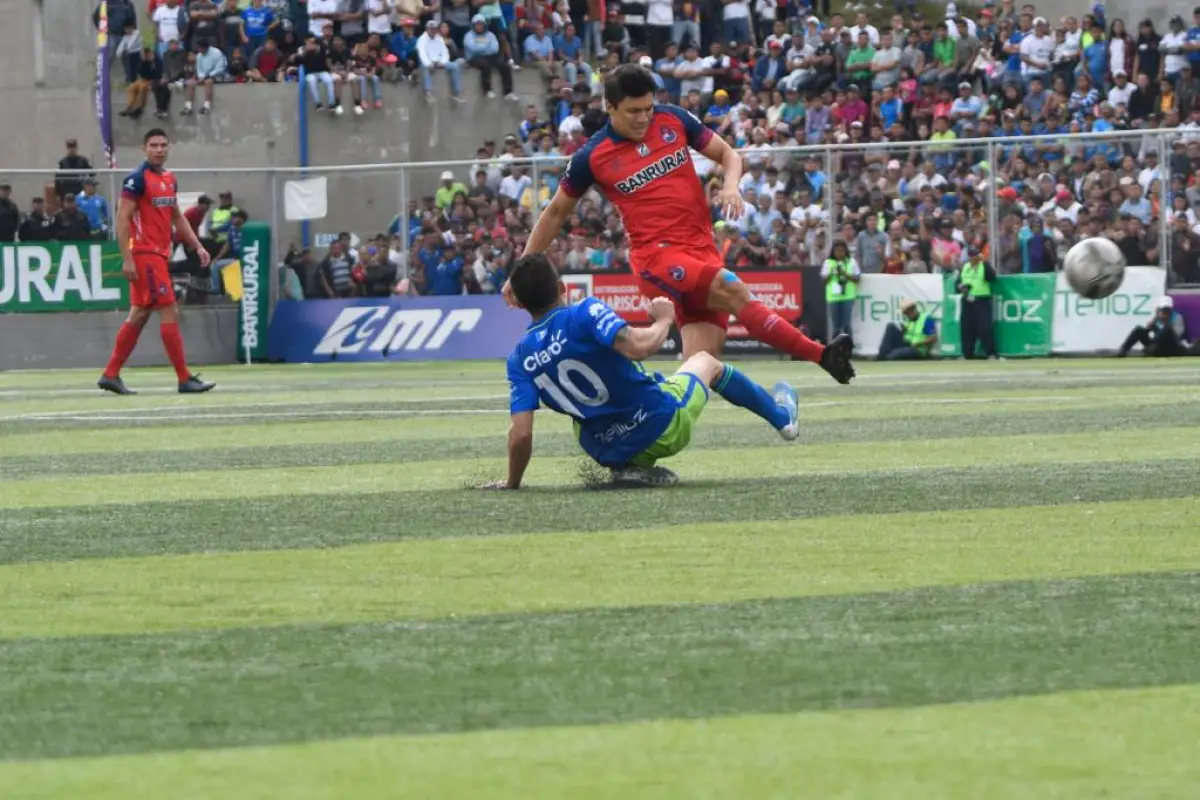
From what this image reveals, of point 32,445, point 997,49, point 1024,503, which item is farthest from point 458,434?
point 997,49

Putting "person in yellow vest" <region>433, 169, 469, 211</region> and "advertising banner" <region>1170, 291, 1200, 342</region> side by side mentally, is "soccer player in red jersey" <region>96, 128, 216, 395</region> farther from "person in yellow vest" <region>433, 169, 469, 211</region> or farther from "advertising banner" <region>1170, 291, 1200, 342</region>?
"advertising banner" <region>1170, 291, 1200, 342</region>

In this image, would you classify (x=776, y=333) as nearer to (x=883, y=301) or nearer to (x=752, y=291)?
(x=883, y=301)

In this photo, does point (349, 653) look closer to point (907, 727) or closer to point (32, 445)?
point (907, 727)

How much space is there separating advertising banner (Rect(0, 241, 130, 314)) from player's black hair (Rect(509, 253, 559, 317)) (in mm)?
22173

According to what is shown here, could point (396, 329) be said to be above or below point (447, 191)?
below

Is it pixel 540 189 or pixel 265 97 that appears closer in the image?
pixel 540 189

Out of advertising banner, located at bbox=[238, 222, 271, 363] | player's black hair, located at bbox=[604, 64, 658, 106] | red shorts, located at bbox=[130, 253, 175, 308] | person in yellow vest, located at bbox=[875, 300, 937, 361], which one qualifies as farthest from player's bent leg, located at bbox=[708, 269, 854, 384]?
advertising banner, located at bbox=[238, 222, 271, 363]

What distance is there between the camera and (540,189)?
30.8 m

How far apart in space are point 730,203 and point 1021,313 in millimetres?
16812

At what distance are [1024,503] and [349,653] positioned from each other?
13.8 feet

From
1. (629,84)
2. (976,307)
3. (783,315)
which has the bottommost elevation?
(783,315)

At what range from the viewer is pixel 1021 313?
1090 inches

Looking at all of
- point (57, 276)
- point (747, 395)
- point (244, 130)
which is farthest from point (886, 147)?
point (747, 395)

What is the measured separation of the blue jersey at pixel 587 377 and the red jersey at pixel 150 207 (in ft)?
35.8
